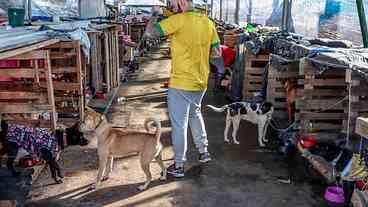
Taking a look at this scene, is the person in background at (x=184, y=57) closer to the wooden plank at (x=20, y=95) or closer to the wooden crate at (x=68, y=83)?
the wooden plank at (x=20, y=95)

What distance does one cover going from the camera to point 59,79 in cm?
684

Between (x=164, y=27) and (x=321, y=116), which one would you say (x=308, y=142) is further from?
(x=164, y=27)

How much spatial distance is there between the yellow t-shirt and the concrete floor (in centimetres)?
106

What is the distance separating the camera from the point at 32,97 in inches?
205

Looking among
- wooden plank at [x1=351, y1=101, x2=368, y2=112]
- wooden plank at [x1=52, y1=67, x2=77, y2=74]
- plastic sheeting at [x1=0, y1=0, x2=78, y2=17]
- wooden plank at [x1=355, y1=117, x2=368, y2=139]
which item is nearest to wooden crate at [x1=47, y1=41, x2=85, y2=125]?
wooden plank at [x1=52, y1=67, x2=77, y2=74]

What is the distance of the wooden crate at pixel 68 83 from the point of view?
20.3ft

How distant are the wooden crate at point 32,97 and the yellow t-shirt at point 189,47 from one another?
1.42 meters

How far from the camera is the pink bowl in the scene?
4262 mm

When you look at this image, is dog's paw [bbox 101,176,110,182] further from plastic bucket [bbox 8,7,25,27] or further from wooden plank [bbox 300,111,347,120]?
plastic bucket [bbox 8,7,25,27]

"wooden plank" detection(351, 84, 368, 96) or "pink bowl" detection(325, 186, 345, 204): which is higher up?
"wooden plank" detection(351, 84, 368, 96)

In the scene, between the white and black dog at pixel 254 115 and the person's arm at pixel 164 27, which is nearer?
the person's arm at pixel 164 27

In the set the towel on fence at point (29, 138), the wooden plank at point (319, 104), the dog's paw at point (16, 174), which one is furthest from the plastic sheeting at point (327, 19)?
the dog's paw at point (16, 174)

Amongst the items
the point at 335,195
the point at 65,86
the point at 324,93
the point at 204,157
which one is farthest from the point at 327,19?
the point at 65,86

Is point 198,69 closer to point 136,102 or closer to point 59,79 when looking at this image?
point 59,79
